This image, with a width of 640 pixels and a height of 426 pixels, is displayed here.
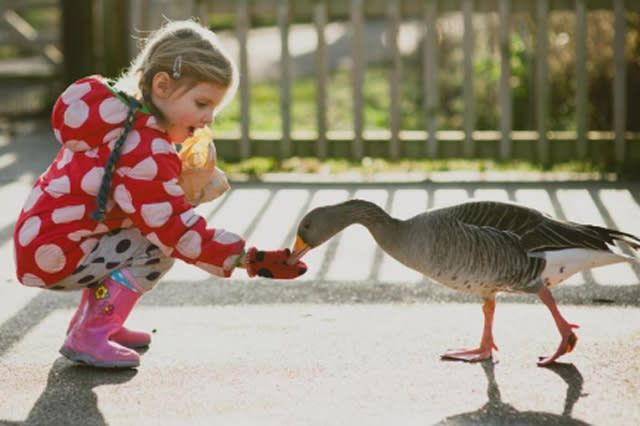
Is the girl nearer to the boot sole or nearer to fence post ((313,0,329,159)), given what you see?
the boot sole

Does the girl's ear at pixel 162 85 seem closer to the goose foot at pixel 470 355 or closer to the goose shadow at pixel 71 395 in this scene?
the goose shadow at pixel 71 395

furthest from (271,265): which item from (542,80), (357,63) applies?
(542,80)

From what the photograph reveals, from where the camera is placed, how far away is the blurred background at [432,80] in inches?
330

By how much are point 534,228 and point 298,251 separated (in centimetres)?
87

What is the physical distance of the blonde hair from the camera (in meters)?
3.90

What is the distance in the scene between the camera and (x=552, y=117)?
33.9ft

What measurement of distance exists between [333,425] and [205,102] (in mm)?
1296

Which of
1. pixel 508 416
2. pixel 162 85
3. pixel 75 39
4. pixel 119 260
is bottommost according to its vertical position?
pixel 75 39

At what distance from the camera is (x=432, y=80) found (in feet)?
28.0

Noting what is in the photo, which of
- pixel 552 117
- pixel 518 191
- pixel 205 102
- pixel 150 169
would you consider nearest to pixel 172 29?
pixel 205 102

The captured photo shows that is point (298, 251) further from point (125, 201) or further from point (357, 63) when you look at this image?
point (357, 63)

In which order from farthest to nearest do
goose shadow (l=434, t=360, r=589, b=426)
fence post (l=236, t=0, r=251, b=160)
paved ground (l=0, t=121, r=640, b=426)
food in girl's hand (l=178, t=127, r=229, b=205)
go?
fence post (l=236, t=0, r=251, b=160) → food in girl's hand (l=178, t=127, r=229, b=205) → paved ground (l=0, t=121, r=640, b=426) → goose shadow (l=434, t=360, r=589, b=426)

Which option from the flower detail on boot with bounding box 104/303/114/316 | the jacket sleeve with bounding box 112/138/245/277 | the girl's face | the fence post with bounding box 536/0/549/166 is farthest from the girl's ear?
the fence post with bounding box 536/0/549/166

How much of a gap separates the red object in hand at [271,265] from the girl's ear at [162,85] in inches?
26.1
